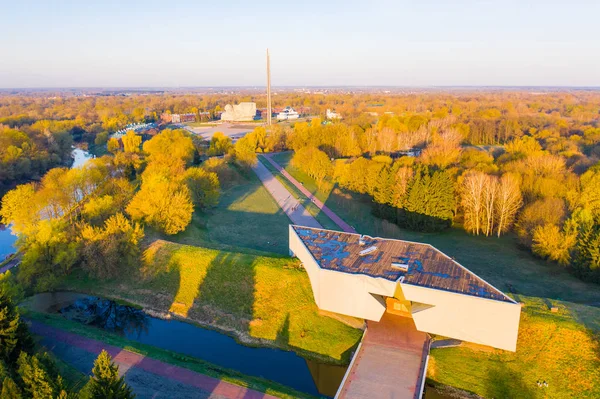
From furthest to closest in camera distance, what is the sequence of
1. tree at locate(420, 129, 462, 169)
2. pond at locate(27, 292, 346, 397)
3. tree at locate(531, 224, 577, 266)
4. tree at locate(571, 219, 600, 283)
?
tree at locate(420, 129, 462, 169), tree at locate(531, 224, 577, 266), tree at locate(571, 219, 600, 283), pond at locate(27, 292, 346, 397)

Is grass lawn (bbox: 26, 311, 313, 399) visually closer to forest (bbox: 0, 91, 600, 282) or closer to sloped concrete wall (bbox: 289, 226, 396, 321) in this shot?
sloped concrete wall (bbox: 289, 226, 396, 321)

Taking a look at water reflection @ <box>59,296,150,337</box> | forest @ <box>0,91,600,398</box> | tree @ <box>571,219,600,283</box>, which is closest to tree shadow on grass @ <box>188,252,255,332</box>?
water reflection @ <box>59,296,150,337</box>

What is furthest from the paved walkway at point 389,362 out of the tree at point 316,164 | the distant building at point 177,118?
the distant building at point 177,118

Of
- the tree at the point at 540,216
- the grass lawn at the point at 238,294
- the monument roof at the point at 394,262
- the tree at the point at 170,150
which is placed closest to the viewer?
the monument roof at the point at 394,262

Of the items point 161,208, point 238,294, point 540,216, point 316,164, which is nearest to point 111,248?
point 161,208

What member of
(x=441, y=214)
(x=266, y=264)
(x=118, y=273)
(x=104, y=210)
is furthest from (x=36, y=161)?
(x=441, y=214)

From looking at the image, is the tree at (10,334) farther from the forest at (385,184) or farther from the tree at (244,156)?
the tree at (244,156)

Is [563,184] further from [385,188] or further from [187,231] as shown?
[187,231]

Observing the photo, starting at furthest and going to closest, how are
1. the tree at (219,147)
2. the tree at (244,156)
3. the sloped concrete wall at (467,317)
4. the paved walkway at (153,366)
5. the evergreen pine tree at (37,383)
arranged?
the tree at (219,147) < the tree at (244,156) < the sloped concrete wall at (467,317) < the paved walkway at (153,366) < the evergreen pine tree at (37,383)

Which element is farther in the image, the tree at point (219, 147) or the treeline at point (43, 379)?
the tree at point (219, 147)
